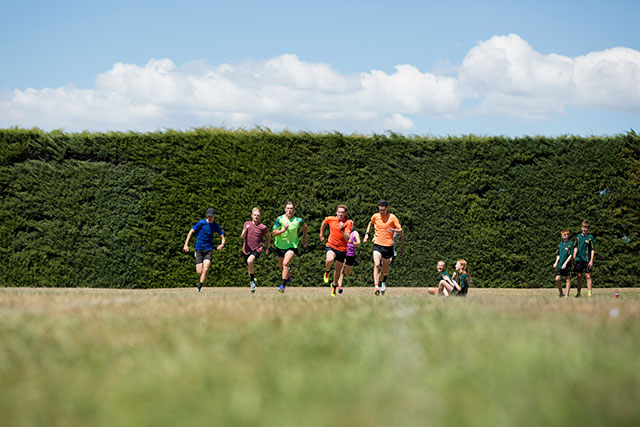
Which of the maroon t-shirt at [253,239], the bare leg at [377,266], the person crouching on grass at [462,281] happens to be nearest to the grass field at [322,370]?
the person crouching on grass at [462,281]

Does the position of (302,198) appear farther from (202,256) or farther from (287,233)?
(202,256)

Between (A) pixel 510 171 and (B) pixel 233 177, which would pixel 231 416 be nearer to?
(B) pixel 233 177

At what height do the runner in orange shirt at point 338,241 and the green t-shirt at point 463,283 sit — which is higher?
the runner in orange shirt at point 338,241

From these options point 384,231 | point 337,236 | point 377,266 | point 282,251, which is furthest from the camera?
point 282,251

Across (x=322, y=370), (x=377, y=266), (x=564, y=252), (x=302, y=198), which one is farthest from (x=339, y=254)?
(x=322, y=370)

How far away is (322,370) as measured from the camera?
4.36 m

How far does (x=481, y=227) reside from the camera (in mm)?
19516

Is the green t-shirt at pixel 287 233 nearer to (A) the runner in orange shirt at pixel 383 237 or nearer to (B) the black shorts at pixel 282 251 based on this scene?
(B) the black shorts at pixel 282 251

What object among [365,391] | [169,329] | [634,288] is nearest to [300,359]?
[365,391]

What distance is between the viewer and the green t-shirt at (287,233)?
617 inches

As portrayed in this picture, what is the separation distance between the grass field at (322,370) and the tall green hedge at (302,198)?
11855 mm

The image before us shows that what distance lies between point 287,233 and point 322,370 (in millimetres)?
11455

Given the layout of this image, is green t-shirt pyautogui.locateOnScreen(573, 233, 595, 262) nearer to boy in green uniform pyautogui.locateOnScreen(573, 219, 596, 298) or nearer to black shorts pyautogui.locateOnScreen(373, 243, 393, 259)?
boy in green uniform pyautogui.locateOnScreen(573, 219, 596, 298)

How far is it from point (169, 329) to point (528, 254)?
1528 centimetres
